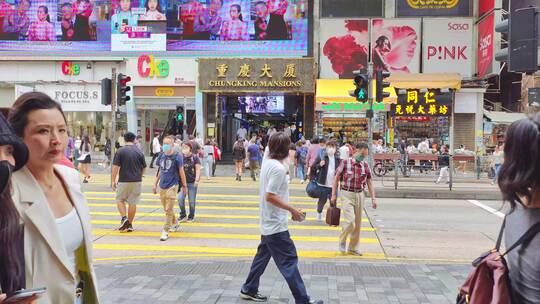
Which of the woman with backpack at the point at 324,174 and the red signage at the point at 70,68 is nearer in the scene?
the woman with backpack at the point at 324,174

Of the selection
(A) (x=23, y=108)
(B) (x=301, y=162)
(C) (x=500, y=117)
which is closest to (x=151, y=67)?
(B) (x=301, y=162)

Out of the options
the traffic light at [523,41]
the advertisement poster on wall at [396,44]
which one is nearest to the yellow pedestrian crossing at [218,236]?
the traffic light at [523,41]

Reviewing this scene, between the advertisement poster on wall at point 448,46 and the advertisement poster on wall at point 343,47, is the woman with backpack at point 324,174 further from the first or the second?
Result: the advertisement poster on wall at point 448,46

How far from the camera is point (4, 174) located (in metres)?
1.77

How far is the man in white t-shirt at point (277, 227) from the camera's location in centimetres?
502

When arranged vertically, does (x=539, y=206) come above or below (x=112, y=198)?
above

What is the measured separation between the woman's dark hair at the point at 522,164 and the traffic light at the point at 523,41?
153 inches

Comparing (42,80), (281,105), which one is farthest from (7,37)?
(281,105)

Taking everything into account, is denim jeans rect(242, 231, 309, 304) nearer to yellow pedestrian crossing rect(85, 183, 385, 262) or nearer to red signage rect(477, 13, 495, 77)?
yellow pedestrian crossing rect(85, 183, 385, 262)

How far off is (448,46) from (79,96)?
19.4 metres

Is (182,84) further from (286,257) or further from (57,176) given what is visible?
(57,176)

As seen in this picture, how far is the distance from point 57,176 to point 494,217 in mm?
11217

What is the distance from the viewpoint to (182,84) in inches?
1069

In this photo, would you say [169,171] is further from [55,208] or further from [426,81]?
[426,81]
